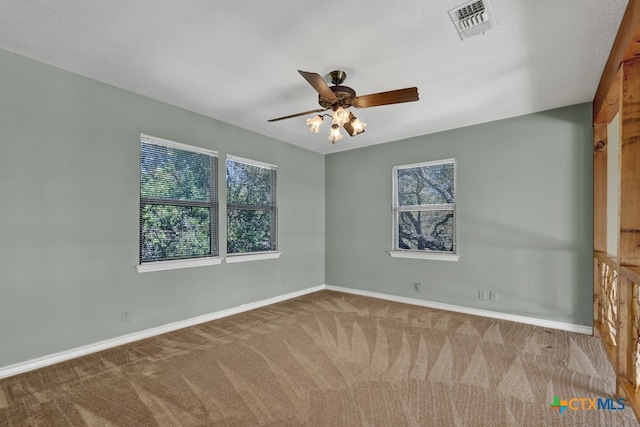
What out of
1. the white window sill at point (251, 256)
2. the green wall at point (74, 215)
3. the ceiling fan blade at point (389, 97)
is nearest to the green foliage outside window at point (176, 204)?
the green wall at point (74, 215)

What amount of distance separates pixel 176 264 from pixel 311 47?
2.75 metres

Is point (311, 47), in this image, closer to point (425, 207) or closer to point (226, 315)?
point (425, 207)

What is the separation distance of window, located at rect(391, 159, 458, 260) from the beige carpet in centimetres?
131

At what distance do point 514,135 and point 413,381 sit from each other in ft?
10.9

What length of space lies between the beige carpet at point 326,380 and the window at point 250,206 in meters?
1.29

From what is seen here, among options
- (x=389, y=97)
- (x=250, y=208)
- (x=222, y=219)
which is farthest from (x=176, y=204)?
(x=389, y=97)

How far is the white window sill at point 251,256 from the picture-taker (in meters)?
4.17

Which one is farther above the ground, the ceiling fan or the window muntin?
the ceiling fan

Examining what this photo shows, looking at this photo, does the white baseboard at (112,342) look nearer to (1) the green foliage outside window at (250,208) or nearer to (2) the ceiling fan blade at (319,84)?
(1) the green foliage outside window at (250,208)

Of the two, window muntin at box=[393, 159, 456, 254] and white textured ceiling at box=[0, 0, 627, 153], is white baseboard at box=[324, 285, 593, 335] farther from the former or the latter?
white textured ceiling at box=[0, 0, 627, 153]

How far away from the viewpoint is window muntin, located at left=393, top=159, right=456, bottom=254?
4488 mm

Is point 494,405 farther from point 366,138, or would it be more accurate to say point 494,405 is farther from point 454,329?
point 366,138

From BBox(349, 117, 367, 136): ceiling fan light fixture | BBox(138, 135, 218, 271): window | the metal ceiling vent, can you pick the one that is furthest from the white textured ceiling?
BBox(138, 135, 218, 271): window

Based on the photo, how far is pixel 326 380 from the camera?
2.42 meters
